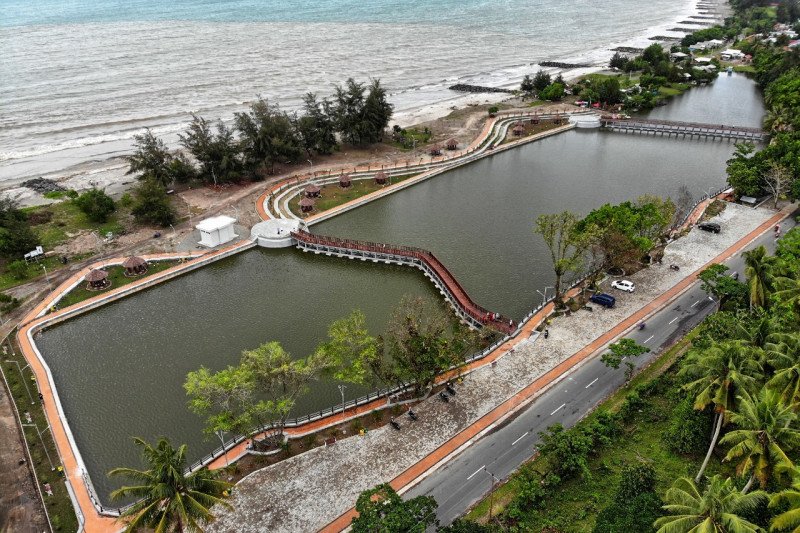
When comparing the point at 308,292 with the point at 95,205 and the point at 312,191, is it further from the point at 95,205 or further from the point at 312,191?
the point at 95,205

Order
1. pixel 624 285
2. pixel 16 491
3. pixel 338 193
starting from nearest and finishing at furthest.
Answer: pixel 16 491 → pixel 624 285 → pixel 338 193

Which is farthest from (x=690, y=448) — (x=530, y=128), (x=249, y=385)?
(x=530, y=128)

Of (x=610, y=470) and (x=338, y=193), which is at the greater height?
(x=338, y=193)

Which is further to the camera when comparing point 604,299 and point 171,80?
point 171,80

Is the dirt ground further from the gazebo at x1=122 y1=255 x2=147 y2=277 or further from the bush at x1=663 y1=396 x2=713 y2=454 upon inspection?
the bush at x1=663 y1=396 x2=713 y2=454

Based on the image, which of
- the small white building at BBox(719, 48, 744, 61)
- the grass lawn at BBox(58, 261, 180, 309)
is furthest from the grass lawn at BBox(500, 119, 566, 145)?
the small white building at BBox(719, 48, 744, 61)

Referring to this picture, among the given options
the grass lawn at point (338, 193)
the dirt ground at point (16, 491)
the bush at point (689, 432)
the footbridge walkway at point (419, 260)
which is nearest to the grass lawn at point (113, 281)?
the footbridge walkway at point (419, 260)

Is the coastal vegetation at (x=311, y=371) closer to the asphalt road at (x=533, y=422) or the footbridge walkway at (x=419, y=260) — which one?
the asphalt road at (x=533, y=422)
